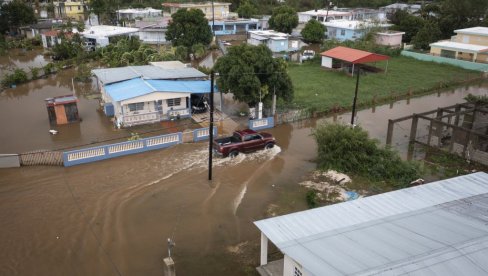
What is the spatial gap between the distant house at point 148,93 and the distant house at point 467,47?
32.4 meters

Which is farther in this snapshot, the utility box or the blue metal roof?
the utility box

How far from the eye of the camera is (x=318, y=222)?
11.9 metres

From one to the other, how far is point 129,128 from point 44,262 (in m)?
13.6

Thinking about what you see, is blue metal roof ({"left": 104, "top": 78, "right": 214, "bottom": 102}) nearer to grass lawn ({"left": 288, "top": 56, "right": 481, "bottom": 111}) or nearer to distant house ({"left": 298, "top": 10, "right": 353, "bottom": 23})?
grass lawn ({"left": 288, "top": 56, "right": 481, "bottom": 111})

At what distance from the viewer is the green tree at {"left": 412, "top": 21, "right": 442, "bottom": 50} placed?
52.5 m

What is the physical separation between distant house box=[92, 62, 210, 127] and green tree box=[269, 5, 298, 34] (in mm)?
34459

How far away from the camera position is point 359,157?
65.8 ft

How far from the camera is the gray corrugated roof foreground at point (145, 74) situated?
2941 cm

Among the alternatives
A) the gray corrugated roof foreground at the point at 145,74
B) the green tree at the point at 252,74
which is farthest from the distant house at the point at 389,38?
the green tree at the point at 252,74

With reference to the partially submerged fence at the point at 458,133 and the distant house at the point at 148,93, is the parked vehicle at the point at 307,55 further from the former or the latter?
the partially submerged fence at the point at 458,133

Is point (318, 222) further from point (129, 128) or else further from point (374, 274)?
point (129, 128)

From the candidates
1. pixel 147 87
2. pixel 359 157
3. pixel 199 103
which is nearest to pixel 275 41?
pixel 199 103

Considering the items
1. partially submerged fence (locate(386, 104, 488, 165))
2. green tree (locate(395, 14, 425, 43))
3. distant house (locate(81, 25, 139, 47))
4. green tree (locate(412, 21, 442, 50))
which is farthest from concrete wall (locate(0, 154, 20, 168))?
green tree (locate(395, 14, 425, 43))

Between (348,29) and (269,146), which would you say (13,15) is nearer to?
(348,29)
